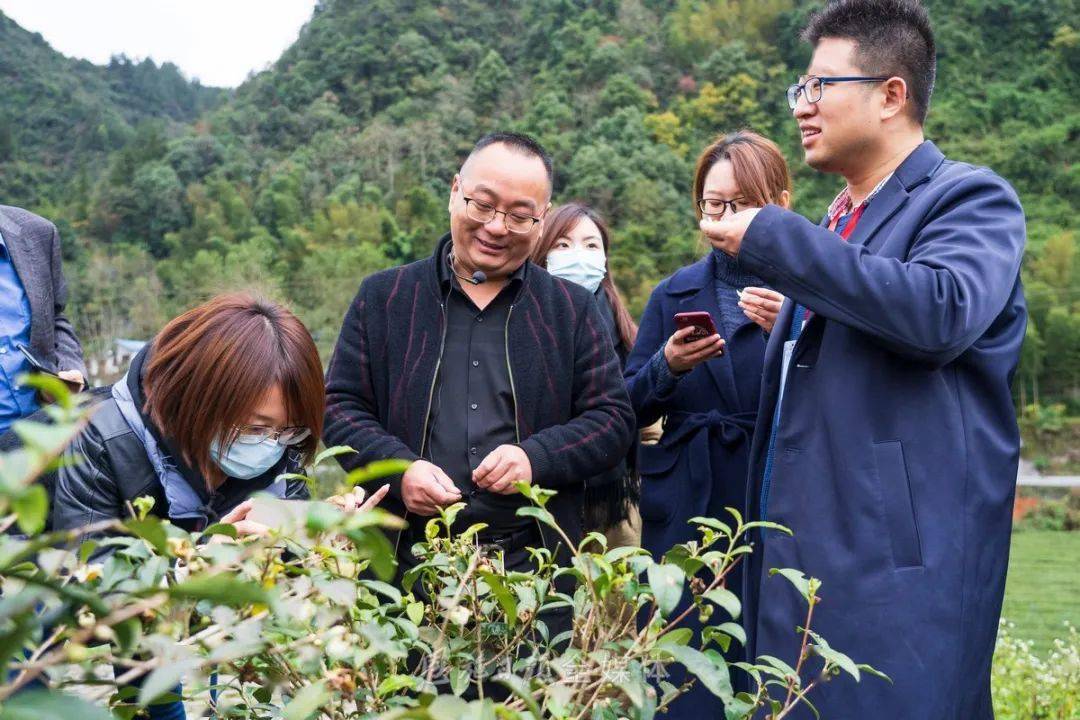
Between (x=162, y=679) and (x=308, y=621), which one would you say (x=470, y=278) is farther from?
(x=162, y=679)

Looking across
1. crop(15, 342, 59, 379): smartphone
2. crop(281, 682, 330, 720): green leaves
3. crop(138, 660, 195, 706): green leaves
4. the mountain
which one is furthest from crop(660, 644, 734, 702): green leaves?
the mountain

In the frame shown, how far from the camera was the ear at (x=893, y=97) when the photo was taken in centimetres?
200

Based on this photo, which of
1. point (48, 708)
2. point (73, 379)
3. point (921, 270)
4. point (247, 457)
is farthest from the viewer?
point (73, 379)

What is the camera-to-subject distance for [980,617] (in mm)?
1841

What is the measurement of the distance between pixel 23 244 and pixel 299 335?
1.25 meters

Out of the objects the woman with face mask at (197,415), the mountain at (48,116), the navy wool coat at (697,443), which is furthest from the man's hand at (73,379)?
the mountain at (48,116)

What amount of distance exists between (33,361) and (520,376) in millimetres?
1267

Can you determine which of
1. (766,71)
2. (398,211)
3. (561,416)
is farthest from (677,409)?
(766,71)

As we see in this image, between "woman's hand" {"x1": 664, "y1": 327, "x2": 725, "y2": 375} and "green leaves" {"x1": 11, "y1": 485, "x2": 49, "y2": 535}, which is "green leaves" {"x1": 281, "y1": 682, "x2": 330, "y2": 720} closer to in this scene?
"green leaves" {"x1": 11, "y1": 485, "x2": 49, "y2": 535}

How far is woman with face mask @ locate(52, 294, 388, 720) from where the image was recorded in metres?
1.94

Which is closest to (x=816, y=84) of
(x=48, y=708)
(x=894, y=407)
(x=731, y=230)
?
(x=731, y=230)

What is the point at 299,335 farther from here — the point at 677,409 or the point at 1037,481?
the point at 1037,481

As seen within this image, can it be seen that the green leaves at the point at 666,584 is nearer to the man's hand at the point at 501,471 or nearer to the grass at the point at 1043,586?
the man's hand at the point at 501,471

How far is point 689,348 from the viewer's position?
2.64 m
